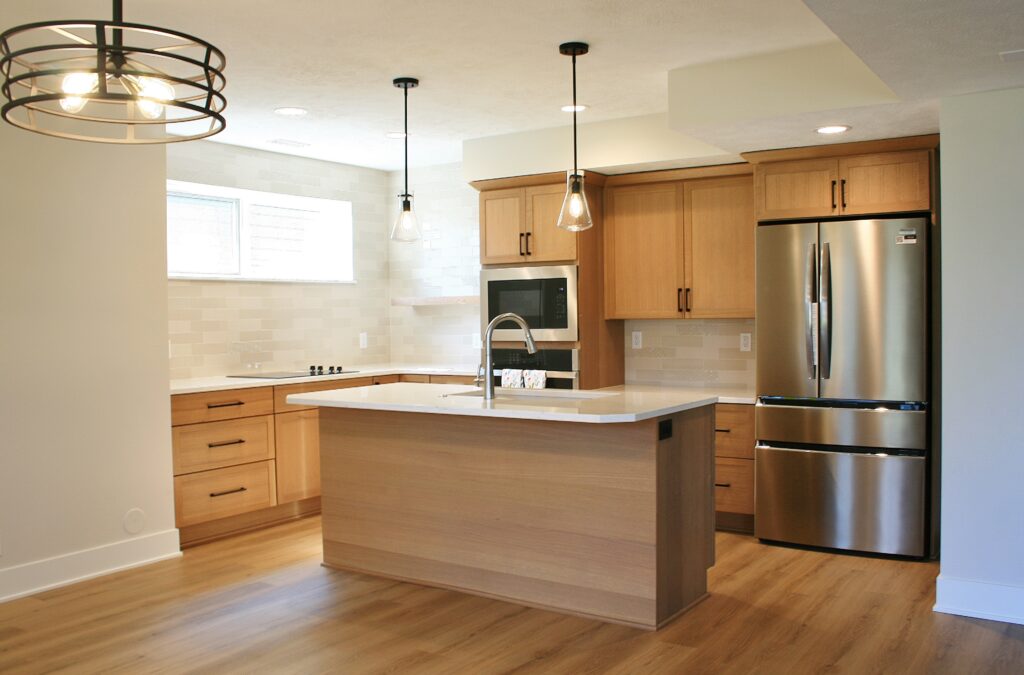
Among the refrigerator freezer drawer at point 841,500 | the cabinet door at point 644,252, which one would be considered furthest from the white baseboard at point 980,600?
the cabinet door at point 644,252

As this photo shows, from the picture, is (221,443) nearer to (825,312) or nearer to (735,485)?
(735,485)

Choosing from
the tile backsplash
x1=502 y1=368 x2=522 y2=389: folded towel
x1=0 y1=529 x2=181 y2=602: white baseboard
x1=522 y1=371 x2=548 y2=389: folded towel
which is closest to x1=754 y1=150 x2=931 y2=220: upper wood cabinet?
the tile backsplash

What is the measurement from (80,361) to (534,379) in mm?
2647

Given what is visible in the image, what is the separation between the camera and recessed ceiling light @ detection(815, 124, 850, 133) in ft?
13.8

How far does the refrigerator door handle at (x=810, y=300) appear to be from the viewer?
4625 millimetres

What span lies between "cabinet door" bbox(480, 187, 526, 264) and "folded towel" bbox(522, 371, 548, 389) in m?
0.75

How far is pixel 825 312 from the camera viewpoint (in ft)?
15.0

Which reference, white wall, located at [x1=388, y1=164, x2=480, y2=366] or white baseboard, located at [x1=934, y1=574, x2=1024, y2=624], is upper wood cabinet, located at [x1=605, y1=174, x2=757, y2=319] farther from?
white baseboard, located at [x1=934, y1=574, x2=1024, y2=624]

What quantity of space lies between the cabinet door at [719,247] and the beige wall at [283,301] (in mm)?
2675

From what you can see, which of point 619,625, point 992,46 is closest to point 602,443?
point 619,625

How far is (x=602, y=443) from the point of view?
3.54m

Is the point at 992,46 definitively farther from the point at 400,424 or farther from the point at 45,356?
the point at 45,356

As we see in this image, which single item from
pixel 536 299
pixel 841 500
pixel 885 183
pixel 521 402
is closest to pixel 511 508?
pixel 521 402

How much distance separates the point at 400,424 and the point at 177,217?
8.27ft
